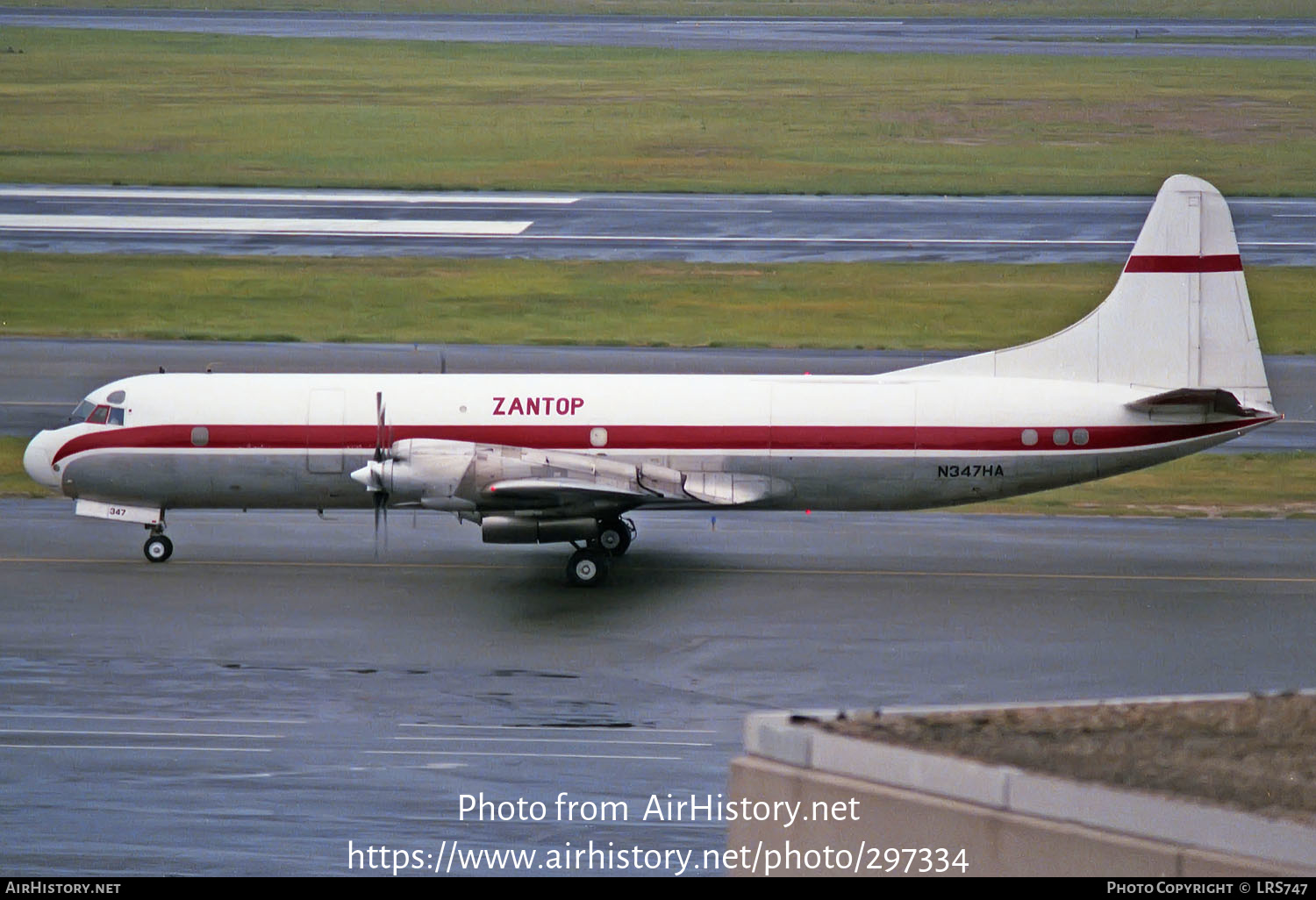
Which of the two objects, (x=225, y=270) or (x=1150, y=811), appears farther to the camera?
(x=225, y=270)

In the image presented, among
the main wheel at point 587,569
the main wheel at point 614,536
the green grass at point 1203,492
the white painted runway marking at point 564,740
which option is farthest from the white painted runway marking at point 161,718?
the green grass at point 1203,492

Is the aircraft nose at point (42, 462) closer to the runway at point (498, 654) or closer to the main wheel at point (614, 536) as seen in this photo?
the runway at point (498, 654)

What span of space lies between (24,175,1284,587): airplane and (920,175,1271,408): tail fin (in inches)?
1.4

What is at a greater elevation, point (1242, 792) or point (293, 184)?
point (293, 184)

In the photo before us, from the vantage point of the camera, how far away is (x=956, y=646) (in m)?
28.0

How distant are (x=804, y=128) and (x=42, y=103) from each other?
40.8 meters

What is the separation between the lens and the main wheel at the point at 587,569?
102 ft

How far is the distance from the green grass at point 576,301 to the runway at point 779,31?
53027mm

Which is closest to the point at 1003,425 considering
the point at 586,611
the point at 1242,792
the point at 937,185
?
the point at 586,611

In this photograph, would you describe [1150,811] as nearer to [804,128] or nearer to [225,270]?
[225,270]

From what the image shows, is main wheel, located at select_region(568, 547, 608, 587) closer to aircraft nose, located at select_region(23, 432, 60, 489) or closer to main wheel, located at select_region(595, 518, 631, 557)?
main wheel, located at select_region(595, 518, 631, 557)

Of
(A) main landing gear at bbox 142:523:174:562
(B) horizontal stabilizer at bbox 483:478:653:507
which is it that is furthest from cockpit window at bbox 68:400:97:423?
(B) horizontal stabilizer at bbox 483:478:653:507

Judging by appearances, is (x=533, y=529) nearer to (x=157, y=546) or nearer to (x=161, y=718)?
(x=157, y=546)

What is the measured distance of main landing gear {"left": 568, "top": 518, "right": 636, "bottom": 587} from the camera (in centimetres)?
3108
